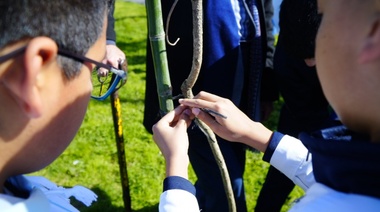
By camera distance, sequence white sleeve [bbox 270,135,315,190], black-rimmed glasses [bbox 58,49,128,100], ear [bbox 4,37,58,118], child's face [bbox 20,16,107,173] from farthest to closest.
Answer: white sleeve [bbox 270,135,315,190], black-rimmed glasses [bbox 58,49,128,100], child's face [bbox 20,16,107,173], ear [bbox 4,37,58,118]

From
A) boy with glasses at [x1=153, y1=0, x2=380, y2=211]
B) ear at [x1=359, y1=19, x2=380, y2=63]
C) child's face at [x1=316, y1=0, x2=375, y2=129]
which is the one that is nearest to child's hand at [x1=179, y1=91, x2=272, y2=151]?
boy with glasses at [x1=153, y1=0, x2=380, y2=211]

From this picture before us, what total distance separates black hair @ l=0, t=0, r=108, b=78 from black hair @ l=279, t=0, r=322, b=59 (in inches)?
41.8

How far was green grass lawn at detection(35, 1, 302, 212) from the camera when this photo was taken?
3260mm

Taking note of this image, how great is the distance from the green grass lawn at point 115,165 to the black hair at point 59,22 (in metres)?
2.27

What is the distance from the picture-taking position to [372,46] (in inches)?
36.6

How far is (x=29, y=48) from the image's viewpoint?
2.87ft

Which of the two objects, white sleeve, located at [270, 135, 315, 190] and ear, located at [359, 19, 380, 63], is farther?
white sleeve, located at [270, 135, 315, 190]

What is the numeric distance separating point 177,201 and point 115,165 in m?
2.23

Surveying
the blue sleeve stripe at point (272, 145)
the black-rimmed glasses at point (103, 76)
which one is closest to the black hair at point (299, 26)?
the blue sleeve stripe at point (272, 145)

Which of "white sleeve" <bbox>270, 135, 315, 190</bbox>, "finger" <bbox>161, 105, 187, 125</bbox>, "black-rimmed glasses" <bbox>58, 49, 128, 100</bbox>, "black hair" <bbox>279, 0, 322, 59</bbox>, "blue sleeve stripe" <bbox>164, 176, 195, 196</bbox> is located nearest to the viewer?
"black-rimmed glasses" <bbox>58, 49, 128, 100</bbox>

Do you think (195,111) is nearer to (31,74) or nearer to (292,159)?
(292,159)

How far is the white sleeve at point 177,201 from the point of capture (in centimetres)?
138

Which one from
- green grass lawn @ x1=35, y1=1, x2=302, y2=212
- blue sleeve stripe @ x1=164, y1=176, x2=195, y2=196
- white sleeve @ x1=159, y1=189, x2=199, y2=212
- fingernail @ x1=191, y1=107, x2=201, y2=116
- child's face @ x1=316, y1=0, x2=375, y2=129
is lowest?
green grass lawn @ x1=35, y1=1, x2=302, y2=212

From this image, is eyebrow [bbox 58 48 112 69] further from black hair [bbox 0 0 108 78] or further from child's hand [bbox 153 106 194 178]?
child's hand [bbox 153 106 194 178]
